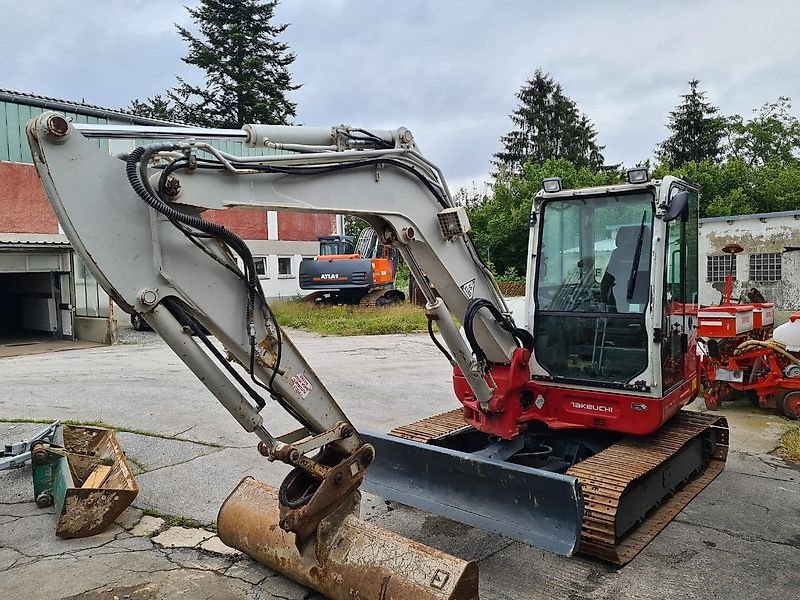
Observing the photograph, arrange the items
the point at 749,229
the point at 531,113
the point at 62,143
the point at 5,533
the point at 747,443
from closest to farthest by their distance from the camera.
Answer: the point at 62,143 < the point at 5,533 < the point at 747,443 < the point at 749,229 < the point at 531,113

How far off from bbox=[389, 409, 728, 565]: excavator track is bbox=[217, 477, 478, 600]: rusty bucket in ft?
3.69

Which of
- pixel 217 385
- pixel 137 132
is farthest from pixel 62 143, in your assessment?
pixel 217 385

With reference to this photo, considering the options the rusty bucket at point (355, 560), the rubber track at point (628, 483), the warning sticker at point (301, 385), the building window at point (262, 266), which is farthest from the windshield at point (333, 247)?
the warning sticker at point (301, 385)

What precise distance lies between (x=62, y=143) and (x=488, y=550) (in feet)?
11.4

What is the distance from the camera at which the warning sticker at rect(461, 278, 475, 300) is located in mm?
4330

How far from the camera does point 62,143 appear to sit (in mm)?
→ 2699

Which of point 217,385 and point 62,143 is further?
point 217,385

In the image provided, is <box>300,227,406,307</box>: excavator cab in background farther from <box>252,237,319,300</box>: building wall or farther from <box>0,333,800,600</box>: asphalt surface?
<box>0,333,800,600</box>: asphalt surface

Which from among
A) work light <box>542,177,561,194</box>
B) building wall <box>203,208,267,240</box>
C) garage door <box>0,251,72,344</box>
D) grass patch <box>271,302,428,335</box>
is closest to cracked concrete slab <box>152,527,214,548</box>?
work light <box>542,177,561,194</box>

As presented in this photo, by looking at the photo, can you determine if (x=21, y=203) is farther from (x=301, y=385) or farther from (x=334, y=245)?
(x=301, y=385)

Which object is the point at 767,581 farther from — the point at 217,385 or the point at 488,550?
the point at 217,385

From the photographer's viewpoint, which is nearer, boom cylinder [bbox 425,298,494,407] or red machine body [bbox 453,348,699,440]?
boom cylinder [bbox 425,298,494,407]

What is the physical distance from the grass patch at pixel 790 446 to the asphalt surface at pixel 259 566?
0.47ft

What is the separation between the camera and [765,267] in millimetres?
16016
